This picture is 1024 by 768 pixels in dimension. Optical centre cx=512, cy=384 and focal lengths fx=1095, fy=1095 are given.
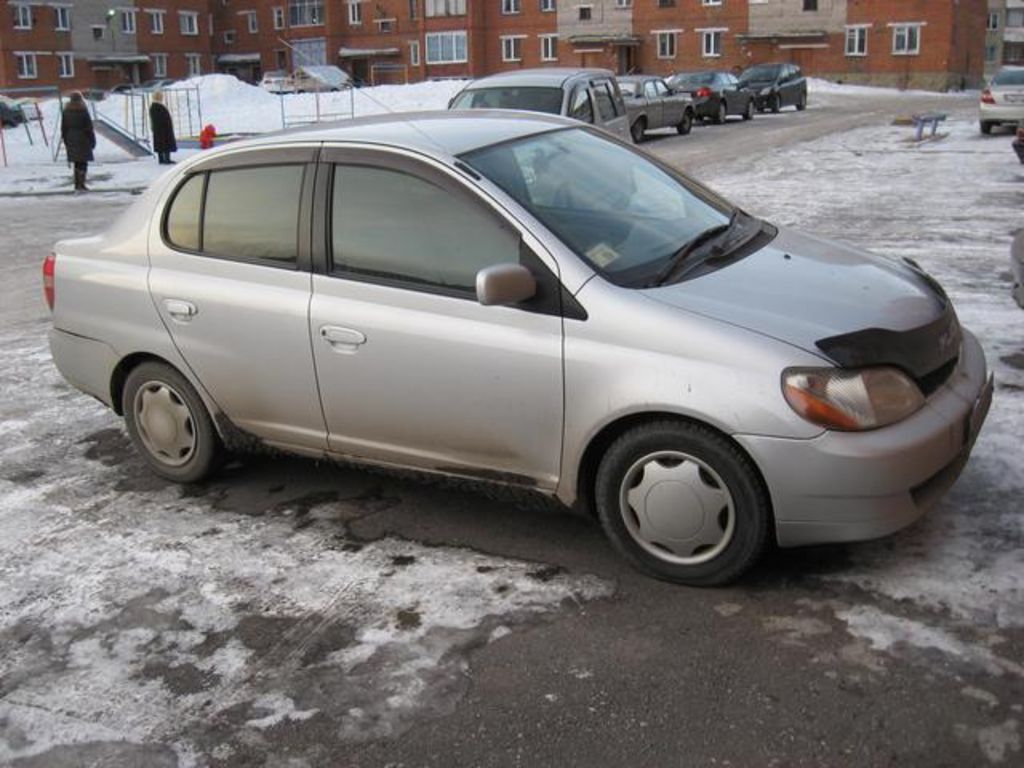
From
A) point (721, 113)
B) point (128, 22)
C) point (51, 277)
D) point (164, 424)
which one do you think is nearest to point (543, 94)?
point (51, 277)

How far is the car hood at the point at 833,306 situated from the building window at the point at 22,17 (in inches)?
3067

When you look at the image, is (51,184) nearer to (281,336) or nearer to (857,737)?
(281,336)

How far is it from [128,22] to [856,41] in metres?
51.1

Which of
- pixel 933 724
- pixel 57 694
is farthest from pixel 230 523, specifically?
pixel 933 724

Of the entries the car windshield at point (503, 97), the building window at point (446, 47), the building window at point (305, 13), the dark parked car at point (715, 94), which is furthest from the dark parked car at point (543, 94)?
the building window at point (305, 13)

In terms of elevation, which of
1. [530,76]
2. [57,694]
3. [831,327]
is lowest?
[57,694]

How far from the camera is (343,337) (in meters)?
4.40

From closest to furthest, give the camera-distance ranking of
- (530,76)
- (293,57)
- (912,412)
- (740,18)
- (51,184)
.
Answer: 1. (912,412)
2. (530,76)
3. (51,184)
4. (740,18)
5. (293,57)

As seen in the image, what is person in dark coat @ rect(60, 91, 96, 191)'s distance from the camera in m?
20.5

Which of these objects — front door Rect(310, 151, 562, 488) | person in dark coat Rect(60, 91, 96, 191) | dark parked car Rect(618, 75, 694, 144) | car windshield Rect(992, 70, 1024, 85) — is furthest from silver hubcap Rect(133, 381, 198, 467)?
car windshield Rect(992, 70, 1024, 85)

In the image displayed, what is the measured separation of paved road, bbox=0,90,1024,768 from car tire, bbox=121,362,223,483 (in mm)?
1342

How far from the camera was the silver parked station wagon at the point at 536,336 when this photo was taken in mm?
3701

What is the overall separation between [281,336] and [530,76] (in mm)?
11488

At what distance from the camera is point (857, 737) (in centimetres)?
304
